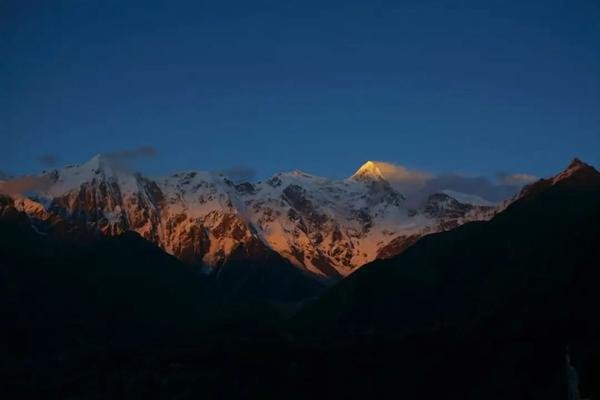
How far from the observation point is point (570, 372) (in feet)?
420

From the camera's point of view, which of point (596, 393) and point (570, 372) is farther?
point (596, 393)

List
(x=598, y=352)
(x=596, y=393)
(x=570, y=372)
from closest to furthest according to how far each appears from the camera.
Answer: (x=570, y=372), (x=596, y=393), (x=598, y=352)

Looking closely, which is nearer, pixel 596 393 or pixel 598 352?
pixel 596 393

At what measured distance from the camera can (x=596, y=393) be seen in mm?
137250

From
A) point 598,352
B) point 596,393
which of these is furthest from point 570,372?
point 598,352

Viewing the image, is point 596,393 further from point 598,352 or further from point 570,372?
point 598,352

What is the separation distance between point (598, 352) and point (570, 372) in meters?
63.1

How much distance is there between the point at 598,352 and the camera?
7392 inches

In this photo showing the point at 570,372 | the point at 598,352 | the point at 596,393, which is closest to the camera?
the point at 570,372

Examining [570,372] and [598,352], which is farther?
[598,352]

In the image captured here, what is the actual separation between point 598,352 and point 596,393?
172ft

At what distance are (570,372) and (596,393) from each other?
37.5 ft
